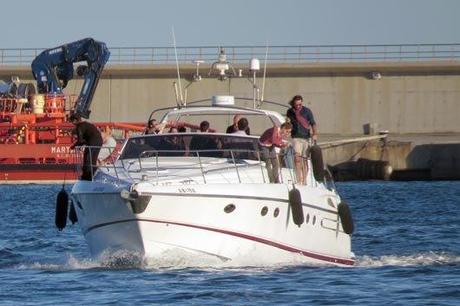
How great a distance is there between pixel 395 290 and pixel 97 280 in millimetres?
3900

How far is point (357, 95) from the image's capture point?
7150 cm

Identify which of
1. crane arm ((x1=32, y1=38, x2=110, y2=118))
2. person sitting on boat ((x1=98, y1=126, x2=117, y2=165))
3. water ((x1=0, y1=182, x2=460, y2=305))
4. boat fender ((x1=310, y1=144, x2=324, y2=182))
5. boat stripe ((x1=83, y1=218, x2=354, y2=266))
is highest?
crane arm ((x1=32, y1=38, x2=110, y2=118))

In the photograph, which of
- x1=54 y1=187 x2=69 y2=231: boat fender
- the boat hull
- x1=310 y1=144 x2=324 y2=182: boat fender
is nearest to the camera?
the boat hull

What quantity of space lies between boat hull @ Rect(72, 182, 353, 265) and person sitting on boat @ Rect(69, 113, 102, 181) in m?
0.53

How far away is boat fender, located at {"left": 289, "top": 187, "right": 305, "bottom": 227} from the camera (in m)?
23.1

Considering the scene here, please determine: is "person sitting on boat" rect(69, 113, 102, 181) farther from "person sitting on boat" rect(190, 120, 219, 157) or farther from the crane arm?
the crane arm

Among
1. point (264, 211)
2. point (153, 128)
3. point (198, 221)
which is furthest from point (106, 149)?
point (198, 221)

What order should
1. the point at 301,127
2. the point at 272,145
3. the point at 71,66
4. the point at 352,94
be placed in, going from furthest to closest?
the point at 352,94, the point at 71,66, the point at 301,127, the point at 272,145

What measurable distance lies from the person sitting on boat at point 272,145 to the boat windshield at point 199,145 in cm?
17

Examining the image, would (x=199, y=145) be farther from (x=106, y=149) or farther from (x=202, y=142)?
(x=106, y=149)

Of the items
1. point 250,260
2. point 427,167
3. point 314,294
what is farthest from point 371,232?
point 427,167

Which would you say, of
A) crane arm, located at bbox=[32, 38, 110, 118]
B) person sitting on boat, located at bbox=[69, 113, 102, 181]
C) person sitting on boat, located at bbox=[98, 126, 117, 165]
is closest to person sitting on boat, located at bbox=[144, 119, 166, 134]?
person sitting on boat, located at bbox=[98, 126, 117, 165]

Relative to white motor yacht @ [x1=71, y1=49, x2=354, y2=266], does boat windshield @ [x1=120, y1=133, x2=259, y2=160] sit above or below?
above

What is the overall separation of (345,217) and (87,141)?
13.6 feet
